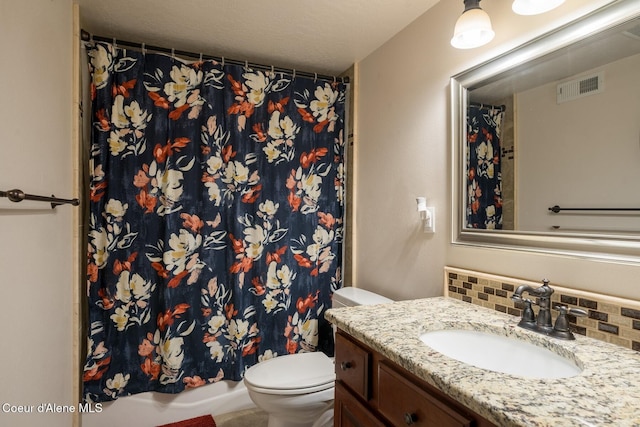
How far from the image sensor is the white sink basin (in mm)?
870

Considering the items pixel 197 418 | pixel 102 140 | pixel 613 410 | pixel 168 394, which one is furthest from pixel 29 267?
pixel 613 410

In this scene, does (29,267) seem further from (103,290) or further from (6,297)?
(103,290)

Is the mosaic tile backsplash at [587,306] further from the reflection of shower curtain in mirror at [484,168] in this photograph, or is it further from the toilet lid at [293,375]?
the toilet lid at [293,375]

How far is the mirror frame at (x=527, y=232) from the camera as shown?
90 cm

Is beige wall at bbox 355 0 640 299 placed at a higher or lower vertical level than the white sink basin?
higher

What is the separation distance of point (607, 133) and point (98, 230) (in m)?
2.17

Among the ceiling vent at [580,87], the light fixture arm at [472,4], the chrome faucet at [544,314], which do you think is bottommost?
the chrome faucet at [544,314]

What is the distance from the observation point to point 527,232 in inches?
44.6

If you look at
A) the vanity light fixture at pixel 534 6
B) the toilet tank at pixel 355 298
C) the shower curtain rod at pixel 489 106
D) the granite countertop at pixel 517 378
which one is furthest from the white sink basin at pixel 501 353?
the vanity light fixture at pixel 534 6

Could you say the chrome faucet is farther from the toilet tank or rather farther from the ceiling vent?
the toilet tank

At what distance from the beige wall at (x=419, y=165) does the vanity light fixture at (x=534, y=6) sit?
0.09m

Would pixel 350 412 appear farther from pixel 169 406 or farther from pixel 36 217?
pixel 169 406

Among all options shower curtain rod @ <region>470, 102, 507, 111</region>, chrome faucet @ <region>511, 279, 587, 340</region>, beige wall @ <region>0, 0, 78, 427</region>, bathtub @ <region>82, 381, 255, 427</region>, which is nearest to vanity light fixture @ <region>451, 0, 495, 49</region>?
shower curtain rod @ <region>470, 102, 507, 111</region>

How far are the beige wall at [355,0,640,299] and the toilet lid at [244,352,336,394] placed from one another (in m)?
0.53
